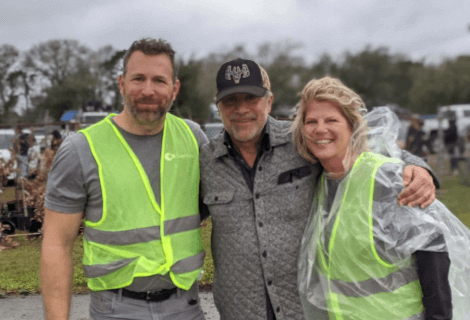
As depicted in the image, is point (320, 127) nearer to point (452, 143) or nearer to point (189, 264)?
point (189, 264)

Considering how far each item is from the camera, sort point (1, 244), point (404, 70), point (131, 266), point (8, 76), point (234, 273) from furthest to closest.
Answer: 1. point (404, 70)
2. point (8, 76)
3. point (1, 244)
4. point (234, 273)
5. point (131, 266)

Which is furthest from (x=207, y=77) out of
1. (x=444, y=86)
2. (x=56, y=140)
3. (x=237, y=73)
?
(x=444, y=86)

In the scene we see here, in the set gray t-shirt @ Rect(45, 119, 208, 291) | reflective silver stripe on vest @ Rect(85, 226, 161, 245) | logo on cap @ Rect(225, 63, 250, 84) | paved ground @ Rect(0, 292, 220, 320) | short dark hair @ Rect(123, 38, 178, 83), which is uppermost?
short dark hair @ Rect(123, 38, 178, 83)

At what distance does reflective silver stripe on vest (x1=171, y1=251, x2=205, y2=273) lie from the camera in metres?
2.42

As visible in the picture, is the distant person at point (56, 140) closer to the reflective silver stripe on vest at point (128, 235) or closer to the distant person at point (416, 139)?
the reflective silver stripe on vest at point (128, 235)

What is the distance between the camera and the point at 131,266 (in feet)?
7.70

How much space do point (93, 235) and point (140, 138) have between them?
545 millimetres

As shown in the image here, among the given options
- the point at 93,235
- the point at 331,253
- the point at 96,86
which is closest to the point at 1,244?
the point at 93,235

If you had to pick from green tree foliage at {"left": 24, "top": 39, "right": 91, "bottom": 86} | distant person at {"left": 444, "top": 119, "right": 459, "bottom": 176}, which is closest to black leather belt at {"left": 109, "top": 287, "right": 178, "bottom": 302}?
distant person at {"left": 444, "top": 119, "right": 459, "bottom": 176}

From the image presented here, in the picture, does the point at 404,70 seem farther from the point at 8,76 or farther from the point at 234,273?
the point at 234,273

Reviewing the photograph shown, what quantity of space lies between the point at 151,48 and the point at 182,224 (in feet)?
3.02

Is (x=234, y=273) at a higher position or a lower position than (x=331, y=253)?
lower

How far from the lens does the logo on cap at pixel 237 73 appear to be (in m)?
2.57

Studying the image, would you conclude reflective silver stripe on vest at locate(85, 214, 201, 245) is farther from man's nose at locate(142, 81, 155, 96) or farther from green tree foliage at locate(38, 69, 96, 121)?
green tree foliage at locate(38, 69, 96, 121)
